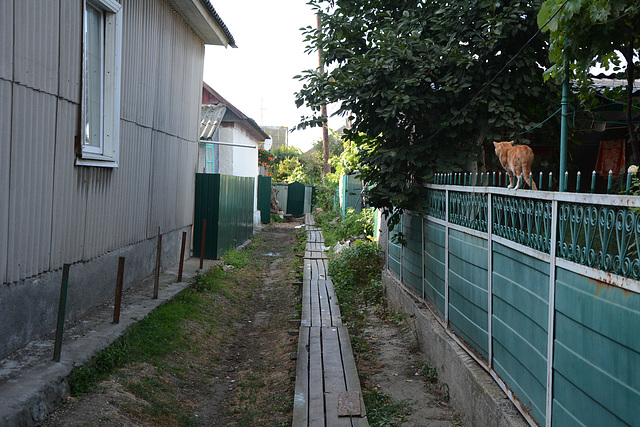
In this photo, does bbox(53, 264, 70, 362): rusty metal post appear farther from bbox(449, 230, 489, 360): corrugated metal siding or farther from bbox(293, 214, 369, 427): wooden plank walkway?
bbox(449, 230, 489, 360): corrugated metal siding

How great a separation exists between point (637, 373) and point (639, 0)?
263 centimetres

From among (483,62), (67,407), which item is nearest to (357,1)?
(483,62)

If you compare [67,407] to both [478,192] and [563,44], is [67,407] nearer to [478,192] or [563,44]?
[478,192]

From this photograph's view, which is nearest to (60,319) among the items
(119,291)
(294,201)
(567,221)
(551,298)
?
(119,291)

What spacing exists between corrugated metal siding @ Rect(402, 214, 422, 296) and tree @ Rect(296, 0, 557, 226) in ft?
1.30

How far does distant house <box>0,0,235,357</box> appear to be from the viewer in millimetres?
4602

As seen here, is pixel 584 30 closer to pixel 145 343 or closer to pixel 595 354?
pixel 595 354

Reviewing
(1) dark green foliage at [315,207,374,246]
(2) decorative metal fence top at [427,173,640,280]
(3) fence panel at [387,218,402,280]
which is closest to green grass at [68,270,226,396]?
(3) fence panel at [387,218,402,280]

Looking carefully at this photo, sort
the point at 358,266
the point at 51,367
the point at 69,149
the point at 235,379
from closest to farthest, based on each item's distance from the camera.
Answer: the point at 51,367 → the point at 69,149 → the point at 235,379 → the point at 358,266

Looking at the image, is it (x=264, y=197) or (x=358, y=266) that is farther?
(x=264, y=197)

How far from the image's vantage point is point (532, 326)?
3.30 m

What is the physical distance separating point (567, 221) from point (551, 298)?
1.44 ft

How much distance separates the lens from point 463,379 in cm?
453

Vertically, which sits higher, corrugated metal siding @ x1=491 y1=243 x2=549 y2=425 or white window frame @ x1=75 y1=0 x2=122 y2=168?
white window frame @ x1=75 y1=0 x2=122 y2=168
